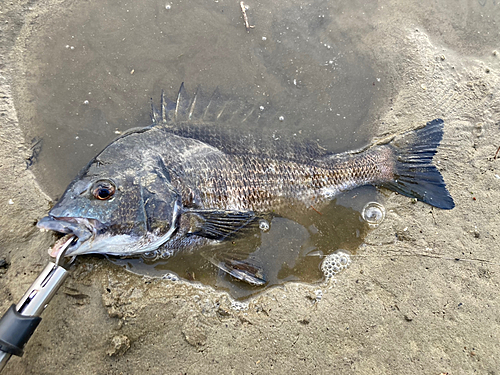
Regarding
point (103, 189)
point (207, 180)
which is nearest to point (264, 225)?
point (207, 180)

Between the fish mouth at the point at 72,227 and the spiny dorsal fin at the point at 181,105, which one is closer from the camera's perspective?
the fish mouth at the point at 72,227

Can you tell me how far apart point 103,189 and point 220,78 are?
2.17 meters

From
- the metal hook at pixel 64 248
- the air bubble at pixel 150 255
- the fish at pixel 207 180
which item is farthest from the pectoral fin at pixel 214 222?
the metal hook at pixel 64 248

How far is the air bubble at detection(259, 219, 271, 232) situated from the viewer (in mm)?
3791

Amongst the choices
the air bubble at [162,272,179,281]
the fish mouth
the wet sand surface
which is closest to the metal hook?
the fish mouth

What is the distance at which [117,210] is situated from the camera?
302 cm

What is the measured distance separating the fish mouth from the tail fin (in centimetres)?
356

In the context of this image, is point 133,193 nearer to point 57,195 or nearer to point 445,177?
point 57,195

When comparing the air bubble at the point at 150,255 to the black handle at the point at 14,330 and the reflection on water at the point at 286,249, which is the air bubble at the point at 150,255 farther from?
the black handle at the point at 14,330

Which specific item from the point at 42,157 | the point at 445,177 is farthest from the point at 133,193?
the point at 445,177

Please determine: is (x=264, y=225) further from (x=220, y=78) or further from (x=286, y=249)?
(x=220, y=78)

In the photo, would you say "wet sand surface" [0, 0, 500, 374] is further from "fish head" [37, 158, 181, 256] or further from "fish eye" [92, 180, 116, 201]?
"fish eye" [92, 180, 116, 201]

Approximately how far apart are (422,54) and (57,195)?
522 cm

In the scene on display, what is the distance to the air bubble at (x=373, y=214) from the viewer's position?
3.87m
